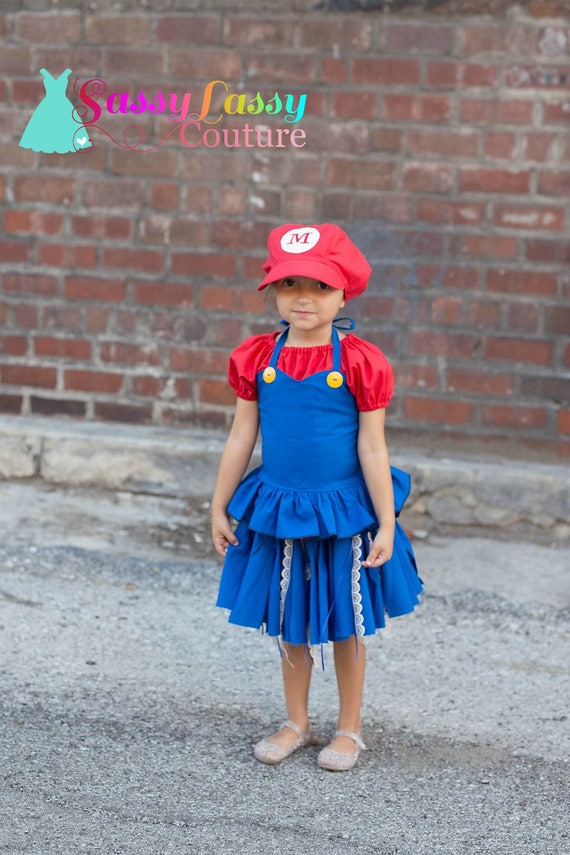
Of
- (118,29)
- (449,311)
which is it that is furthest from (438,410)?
(118,29)

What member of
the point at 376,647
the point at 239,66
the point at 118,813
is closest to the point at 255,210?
the point at 239,66

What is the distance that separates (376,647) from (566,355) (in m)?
1.56

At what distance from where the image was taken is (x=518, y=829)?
2.59m

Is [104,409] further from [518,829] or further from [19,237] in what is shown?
[518,829]

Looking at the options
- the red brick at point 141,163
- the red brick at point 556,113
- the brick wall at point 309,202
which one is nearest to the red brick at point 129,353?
the brick wall at point 309,202

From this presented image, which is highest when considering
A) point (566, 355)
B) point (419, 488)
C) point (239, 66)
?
point (239, 66)

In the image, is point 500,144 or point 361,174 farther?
point 361,174

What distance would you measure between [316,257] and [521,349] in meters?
1.99

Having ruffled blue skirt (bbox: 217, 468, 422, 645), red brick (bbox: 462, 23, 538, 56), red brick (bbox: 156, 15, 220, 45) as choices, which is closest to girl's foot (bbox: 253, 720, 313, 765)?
ruffled blue skirt (bbox: 217, 468, 422, 645)

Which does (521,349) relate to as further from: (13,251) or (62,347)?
(13,251)

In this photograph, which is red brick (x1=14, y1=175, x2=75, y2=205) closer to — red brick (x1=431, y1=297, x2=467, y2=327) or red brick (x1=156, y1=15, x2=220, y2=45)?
red brick (x1=156, y1=15, x2=220, y2=45)

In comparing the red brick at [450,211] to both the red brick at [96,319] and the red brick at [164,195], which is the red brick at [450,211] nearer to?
the red brick at [164,195]

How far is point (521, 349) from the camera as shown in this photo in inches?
176

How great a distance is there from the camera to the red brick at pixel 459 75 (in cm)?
431
